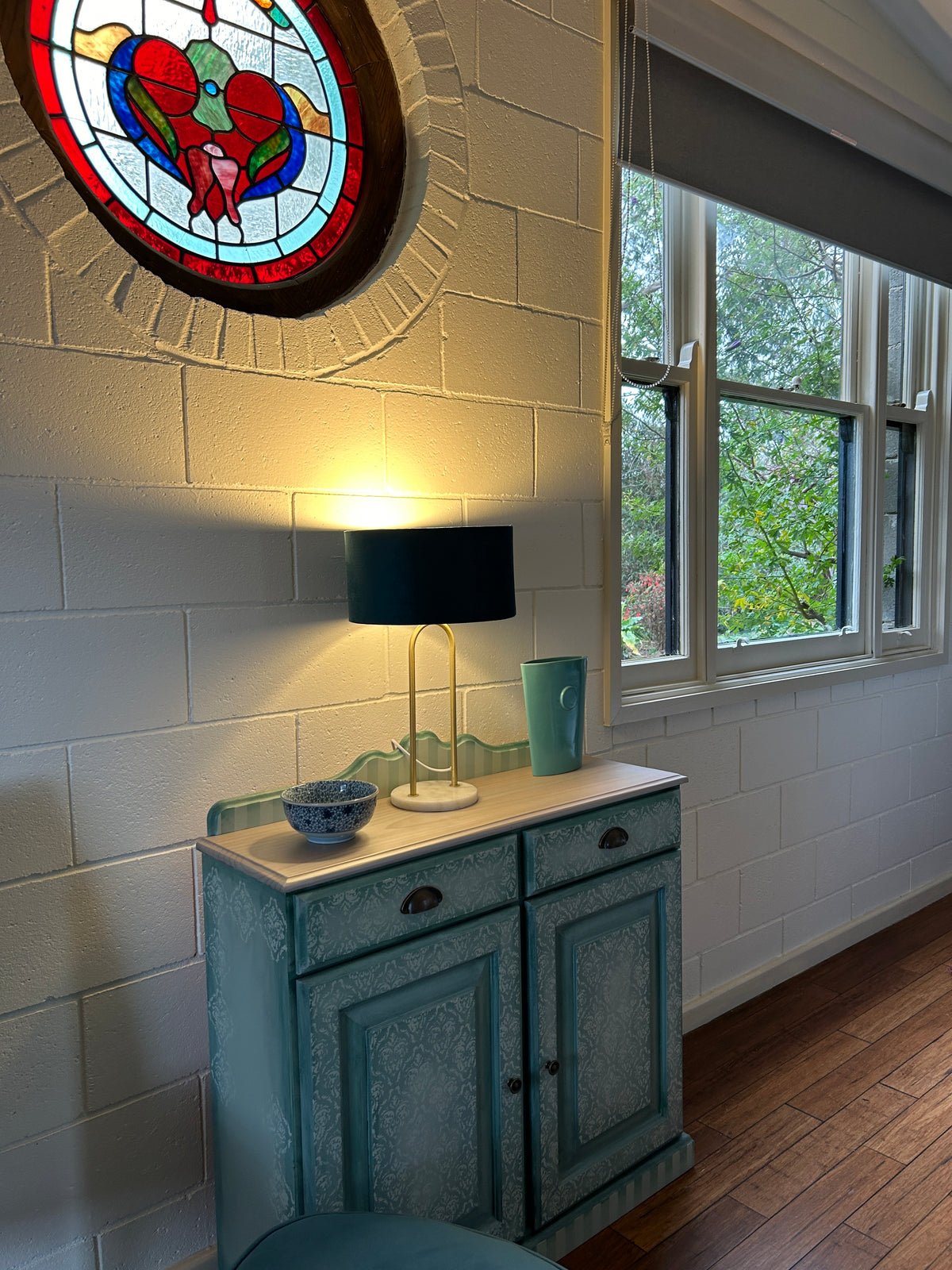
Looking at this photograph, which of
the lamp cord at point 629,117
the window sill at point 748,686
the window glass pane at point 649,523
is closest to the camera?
the lamp cord at point 629,117

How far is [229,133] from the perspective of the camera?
1651 mm

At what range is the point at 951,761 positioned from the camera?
362 centimetres

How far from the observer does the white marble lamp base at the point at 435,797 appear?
1697mm

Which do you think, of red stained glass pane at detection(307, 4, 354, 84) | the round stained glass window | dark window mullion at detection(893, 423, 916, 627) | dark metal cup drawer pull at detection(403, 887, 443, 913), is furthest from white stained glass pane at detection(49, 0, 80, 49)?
dark window mullion at detection(893, 423, 916, 627)

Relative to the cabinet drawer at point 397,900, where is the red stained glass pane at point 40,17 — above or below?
above

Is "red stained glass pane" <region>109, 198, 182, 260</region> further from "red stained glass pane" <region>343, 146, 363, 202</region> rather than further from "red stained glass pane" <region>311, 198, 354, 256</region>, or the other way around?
"red stained glass pane" <region>343, 146, 363, 202</region>

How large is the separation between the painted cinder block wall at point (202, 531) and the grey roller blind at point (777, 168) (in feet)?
0.64

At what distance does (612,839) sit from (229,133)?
4.95ft

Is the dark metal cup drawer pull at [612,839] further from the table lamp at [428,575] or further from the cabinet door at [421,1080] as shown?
the table lamp at [428,575]

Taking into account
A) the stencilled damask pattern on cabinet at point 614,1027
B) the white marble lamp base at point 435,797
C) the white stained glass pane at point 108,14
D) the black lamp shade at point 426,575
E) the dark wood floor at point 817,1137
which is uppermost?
the white stained glass pane at point 108,14

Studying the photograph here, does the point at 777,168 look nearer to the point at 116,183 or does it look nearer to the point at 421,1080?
the point at 116,183

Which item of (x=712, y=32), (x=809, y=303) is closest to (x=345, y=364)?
(x=712, y=32)

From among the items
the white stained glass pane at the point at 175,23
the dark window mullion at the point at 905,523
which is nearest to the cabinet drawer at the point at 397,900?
the white stained glass pane at the point at 175,23

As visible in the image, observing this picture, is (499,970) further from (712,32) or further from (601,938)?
(712,32)
